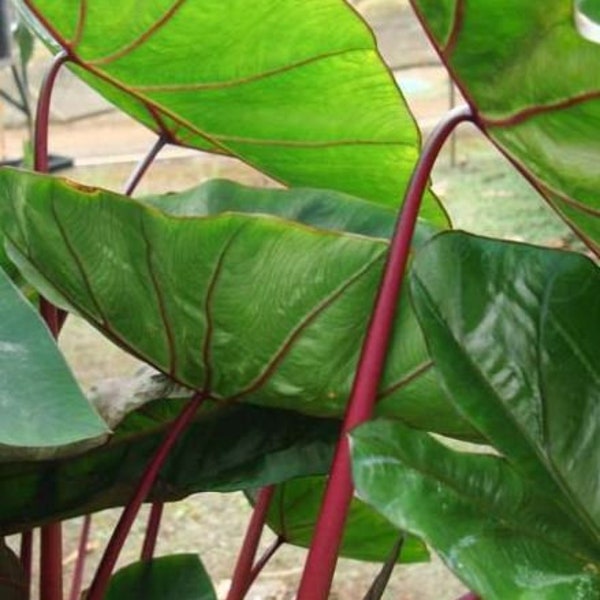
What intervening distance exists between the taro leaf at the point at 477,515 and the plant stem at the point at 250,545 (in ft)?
0.92

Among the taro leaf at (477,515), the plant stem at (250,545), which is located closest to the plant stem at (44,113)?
the plant stem at (250,545)

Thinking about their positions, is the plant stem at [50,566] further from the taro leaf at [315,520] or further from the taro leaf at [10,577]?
the taro leaf at [315,520]

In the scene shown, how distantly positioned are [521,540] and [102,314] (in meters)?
0.26

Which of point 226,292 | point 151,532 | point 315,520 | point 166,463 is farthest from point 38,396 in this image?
point 315,520

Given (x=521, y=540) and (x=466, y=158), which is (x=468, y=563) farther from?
(x=466, y=158)

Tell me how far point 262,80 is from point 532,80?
0.82 ft

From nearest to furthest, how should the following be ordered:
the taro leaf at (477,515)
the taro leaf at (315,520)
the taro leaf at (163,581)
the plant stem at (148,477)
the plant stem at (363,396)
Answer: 1. the taro leaf at (477,515)
2. the plant stem at (363,396)
3. the plant stem at (148,477)
4. the taro leaf at (163,581)
5. the taro leaf at (315,520)

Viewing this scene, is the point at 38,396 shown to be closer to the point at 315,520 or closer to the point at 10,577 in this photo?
the point at 10,577

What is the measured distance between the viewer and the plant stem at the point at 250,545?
751 millimetres

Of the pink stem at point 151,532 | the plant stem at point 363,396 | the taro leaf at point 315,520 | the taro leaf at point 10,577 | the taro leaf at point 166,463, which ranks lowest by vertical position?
the taro leaf at point 315,520

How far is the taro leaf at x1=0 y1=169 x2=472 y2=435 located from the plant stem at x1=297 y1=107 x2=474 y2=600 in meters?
0.01

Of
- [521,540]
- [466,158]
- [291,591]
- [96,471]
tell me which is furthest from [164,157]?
[521,540]

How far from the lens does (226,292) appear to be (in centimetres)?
57

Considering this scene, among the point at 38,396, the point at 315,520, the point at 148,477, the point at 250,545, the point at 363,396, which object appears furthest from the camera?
the point at 315,520
